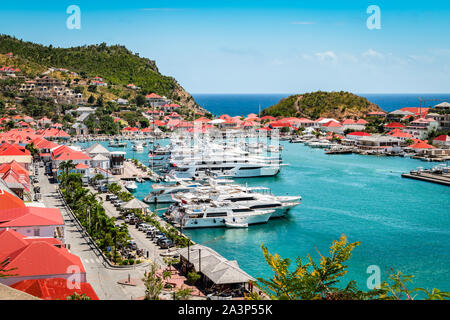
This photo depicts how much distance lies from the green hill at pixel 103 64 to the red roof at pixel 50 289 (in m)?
68.5

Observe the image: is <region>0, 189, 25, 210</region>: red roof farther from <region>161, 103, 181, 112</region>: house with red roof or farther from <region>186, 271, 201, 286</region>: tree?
<region>161, 103, 181, 112</region>: house with red roof

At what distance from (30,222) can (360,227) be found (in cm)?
1498

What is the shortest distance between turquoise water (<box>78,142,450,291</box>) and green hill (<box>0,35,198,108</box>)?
5155cm

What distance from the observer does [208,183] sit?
28.5 metres

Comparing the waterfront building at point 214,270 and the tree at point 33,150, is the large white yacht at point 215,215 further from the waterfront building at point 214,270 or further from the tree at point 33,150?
the tree at point 33,150

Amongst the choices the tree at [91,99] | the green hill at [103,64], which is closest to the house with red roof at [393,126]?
the green hill at [103,64]

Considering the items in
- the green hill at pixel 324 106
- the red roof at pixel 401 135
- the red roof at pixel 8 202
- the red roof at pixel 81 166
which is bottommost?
the red roof at pixel 8 202

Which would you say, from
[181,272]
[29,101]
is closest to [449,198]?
[181,272]

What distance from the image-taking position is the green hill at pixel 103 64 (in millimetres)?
78875

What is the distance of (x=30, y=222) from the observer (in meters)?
14.8

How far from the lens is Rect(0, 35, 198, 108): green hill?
7888 centimetres

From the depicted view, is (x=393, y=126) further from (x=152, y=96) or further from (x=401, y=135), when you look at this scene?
(x=152, y=96)

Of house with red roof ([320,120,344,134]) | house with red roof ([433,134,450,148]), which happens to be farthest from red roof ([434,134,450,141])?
house with red roof ([320,120,344,134])
